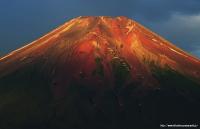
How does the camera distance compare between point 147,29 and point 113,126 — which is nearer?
point 113,126

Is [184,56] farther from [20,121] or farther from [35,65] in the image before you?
[20,121]

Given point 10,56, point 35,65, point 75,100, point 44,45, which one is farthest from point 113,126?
point 10,56

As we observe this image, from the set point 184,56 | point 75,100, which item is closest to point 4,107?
point 75,100

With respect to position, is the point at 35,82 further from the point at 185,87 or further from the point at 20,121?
the point at 185,87

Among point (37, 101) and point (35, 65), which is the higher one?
point (35, 65)

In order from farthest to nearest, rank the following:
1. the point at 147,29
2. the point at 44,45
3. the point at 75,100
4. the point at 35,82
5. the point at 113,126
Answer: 1. the point at 147,29
2. the point at 44,45
3. the point at 35,82
4. the point at 75,100
5. the point at 113,126

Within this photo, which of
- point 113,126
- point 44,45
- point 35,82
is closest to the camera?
point 113,126

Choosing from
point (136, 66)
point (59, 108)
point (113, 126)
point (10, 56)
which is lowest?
point (113, 126)
